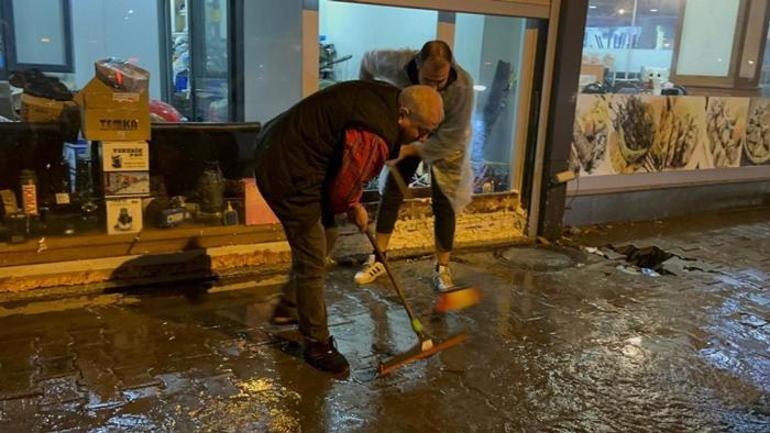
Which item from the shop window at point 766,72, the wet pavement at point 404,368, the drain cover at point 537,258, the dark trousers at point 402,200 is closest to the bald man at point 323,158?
the wet pavement at point 404,368

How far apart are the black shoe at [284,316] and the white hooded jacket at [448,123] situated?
1.21 m

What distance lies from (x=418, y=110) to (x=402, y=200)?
1.41 metres

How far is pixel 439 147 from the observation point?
4.08m

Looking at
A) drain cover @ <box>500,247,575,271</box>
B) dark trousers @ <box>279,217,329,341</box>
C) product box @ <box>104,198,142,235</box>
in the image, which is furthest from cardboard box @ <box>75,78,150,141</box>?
drain cover @ <box>500,247,575,271</box>

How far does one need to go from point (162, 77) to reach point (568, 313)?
3720 millimetres

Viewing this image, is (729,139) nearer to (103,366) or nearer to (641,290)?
(641,290)

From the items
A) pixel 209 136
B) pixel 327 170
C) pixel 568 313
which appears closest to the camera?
pixel 327 170

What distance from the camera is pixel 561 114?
5.40m

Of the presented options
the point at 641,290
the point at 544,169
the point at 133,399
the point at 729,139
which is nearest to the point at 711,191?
the point at 729,139

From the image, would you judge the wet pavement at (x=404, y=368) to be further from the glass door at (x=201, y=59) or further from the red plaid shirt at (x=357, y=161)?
the glass door at (x=201, y=59)

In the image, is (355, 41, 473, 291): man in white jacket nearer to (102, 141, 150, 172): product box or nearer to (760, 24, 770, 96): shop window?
(102, 141, 150, 172): product box

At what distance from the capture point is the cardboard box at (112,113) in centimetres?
378

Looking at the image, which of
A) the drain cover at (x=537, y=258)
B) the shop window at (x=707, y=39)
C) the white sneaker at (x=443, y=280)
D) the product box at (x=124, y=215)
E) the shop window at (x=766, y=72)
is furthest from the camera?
the shop window at (x=766, y=72)

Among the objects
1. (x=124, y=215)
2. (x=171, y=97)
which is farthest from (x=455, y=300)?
(x=171, y=97)
